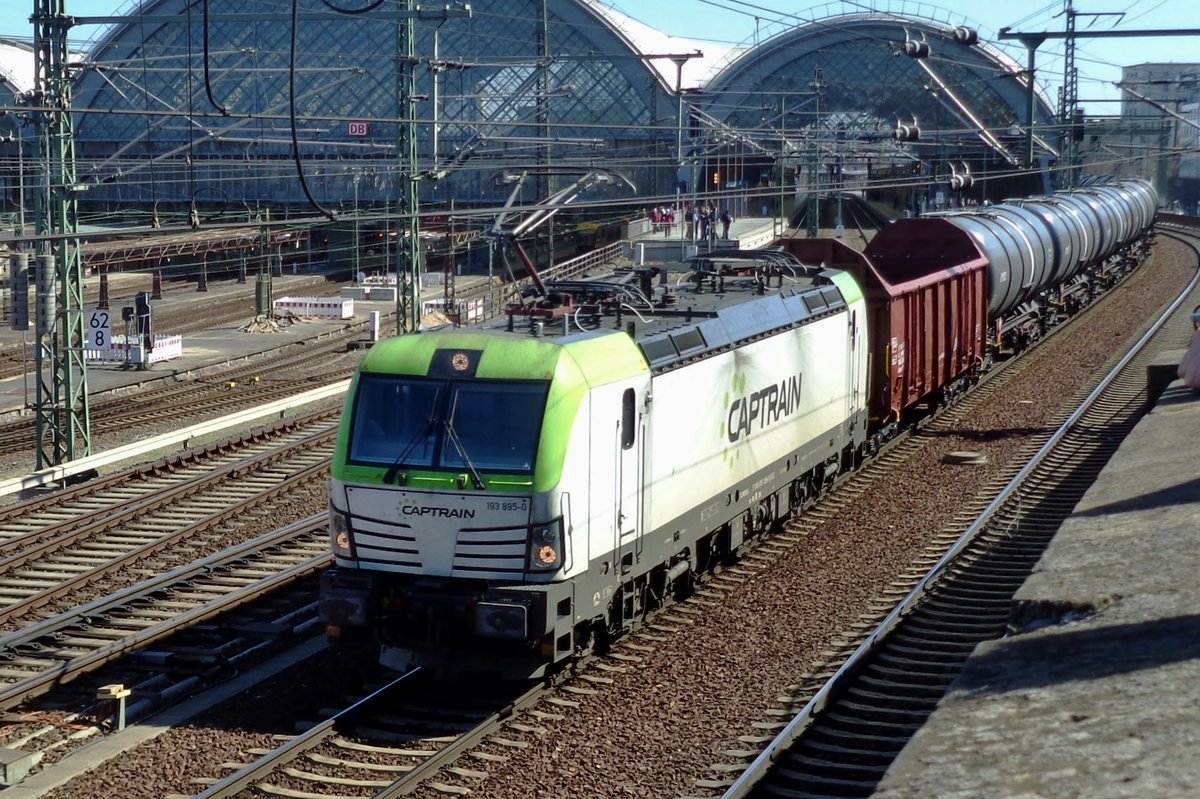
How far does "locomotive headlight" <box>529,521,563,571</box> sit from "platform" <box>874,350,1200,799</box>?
281cm

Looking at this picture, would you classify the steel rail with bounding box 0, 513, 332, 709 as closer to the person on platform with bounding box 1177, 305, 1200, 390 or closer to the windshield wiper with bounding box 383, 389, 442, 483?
the windshield wiper with bounding box 383, 389, 442, 483

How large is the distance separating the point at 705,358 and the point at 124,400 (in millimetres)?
19376

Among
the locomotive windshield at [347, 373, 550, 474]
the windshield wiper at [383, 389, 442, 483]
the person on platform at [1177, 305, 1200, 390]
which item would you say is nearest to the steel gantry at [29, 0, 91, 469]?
the locomotive windshield at [347, 373, 550, 474]

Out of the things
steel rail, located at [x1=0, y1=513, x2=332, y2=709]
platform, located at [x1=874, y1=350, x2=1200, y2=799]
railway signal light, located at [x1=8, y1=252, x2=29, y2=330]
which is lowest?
steel rail, located at [x1=0, y1=513, x2=332, y2=709]

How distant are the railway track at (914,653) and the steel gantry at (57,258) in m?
11.8

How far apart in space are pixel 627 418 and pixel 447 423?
1.47 m

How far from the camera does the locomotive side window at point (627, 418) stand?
10.9 meters

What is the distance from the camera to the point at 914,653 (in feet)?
36.8

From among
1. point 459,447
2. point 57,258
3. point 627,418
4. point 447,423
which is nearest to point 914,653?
point 627,418

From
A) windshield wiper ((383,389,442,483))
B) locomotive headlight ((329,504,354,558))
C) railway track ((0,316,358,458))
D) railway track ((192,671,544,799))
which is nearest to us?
railway track ((192,671,544,799))

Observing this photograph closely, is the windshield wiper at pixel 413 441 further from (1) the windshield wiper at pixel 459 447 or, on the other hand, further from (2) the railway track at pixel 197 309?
(2) the railway track at pixel 197 309

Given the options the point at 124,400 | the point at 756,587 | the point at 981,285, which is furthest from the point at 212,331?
the point at 756,587

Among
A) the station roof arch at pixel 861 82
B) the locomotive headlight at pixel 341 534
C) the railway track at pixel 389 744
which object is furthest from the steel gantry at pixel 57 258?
the station roof arch at pixel 861 82

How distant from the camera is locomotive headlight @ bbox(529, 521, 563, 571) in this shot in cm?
995
